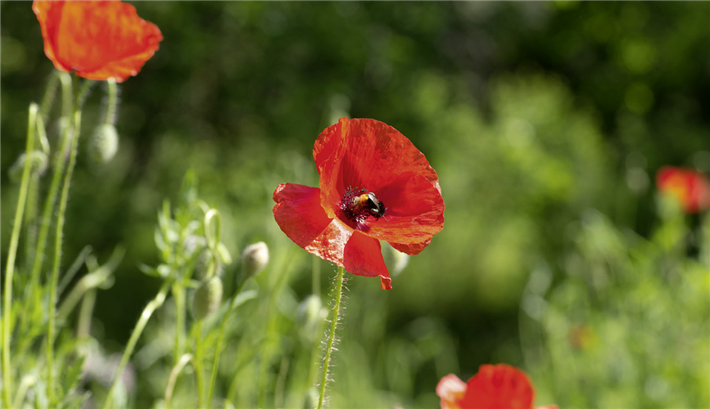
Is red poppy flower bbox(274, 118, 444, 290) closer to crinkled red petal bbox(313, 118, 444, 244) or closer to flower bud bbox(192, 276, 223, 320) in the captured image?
crinkled red petal bbox(313, 118, 444, 244)

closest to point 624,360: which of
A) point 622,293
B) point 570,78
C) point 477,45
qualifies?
point 622,293

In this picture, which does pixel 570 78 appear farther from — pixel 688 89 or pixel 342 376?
pixel 342 376

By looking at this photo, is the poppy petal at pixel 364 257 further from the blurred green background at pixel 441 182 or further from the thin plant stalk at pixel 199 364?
the blurred green background at pixel 441 182

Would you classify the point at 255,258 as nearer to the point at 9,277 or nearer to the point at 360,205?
the point at 360,205

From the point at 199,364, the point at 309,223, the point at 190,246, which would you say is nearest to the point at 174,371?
the point at 199,364

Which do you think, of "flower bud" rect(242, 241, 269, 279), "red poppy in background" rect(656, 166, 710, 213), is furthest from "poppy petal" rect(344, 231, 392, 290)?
"red poppy in background" rect(656, 166, 710, 213)

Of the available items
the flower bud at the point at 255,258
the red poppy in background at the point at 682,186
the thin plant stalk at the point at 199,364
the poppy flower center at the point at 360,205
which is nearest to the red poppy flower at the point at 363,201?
the poppy flower center at the point at 360,205
